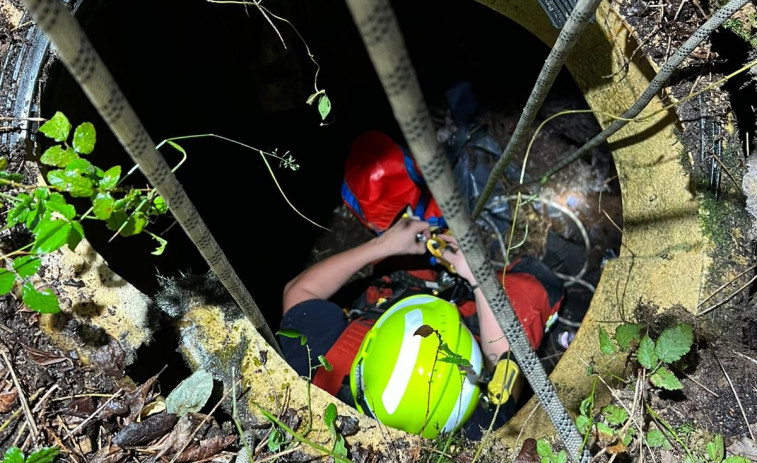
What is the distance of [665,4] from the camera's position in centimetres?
170

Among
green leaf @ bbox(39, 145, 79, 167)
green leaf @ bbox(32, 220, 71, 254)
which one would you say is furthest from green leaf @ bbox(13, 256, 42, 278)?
green leaf @ bbox(39, 145, 79, 167)

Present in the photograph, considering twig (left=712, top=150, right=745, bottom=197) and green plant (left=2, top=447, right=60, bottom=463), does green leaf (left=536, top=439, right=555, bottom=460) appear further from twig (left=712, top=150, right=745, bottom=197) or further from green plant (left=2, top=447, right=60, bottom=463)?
green plant (left=2, top=447, right=60, bottom=463)

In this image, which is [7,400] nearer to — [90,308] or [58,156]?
[90,308]

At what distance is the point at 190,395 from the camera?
1400mm

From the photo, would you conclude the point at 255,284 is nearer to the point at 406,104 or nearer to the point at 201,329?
the point at 201,329

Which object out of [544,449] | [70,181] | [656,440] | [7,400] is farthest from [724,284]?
[7,400]

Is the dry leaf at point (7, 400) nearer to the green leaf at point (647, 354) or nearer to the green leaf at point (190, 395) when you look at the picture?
the green leaf at point (190, 395)

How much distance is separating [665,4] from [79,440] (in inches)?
80.7

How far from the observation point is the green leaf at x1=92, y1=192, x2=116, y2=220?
3.63ft

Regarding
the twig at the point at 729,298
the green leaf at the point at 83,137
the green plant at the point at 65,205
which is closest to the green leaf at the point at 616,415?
the twig at the point at 729,298

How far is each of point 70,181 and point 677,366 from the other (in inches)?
64.5

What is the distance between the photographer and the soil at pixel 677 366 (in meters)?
1.35

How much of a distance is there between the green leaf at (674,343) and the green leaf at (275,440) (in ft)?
3.34

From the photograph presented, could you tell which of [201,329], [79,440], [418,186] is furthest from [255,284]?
[79,440]
